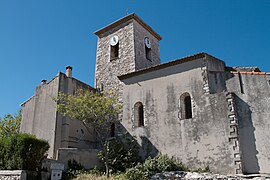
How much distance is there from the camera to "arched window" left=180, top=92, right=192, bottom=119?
15.7 metres

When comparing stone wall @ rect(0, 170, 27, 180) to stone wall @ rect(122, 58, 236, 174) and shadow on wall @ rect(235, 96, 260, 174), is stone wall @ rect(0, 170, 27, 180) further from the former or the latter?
shadow on wall @ rect(235, 96, 260, 174)

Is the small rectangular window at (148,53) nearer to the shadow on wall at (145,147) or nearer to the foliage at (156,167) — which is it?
the shadow on wall at (145,147)

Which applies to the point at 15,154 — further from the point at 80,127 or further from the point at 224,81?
the point at 224,81

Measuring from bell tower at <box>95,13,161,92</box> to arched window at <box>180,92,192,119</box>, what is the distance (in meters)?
5.36

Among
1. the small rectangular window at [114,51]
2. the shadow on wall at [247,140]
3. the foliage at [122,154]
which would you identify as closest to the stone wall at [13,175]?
the foliage at [122,154]

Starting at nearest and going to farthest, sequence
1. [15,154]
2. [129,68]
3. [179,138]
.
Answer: [15,154] → [179,138] → [129,68]

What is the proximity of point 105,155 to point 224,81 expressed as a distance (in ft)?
24.2

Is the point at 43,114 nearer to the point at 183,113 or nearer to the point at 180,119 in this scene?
the point at 180,119

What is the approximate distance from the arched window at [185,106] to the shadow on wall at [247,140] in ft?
9.21

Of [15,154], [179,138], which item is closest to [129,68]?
[179,138]

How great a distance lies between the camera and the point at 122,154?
15922 millimetres

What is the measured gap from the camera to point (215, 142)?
13.9 meters

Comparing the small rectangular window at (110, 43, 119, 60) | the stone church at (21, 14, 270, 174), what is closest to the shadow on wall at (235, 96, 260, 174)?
the stone church at (21, 14, 270, 174)

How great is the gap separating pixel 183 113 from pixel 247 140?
3702mm
